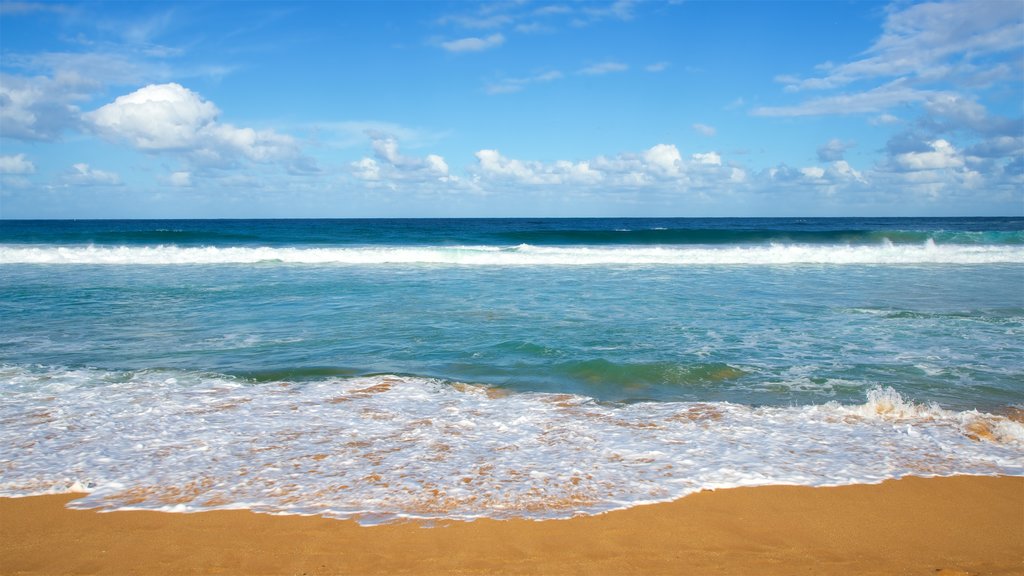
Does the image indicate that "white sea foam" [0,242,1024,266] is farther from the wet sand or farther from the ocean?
the wet sand

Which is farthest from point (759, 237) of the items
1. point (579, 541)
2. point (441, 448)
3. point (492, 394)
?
point (579, 541)

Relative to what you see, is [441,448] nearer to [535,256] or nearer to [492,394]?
[492,394]

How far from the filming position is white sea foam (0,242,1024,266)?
24.6 m

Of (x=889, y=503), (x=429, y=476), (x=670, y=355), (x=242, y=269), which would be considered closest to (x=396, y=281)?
(x=242, y=269)

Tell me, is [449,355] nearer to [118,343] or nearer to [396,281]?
[118,343]

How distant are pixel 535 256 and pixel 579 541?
23.5m

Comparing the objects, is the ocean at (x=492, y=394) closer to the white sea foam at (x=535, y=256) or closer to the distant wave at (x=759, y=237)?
the white sea foam at (x=535, y=256)

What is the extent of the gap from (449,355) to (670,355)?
2.91 metres

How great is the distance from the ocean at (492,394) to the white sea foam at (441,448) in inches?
1.0

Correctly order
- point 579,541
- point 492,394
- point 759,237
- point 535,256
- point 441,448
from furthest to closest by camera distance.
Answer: point 759,237 < point 535,256 < point 492,394 < point 441,448 < point 579,541

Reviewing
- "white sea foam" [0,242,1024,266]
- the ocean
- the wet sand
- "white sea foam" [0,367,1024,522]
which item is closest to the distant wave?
"white sea foam" [0,242,1024,266]

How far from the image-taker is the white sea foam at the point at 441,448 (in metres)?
4.18

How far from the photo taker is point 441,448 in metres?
5.04

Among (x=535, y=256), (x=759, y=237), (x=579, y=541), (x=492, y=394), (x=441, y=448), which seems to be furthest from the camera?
(x=759, y=237)
